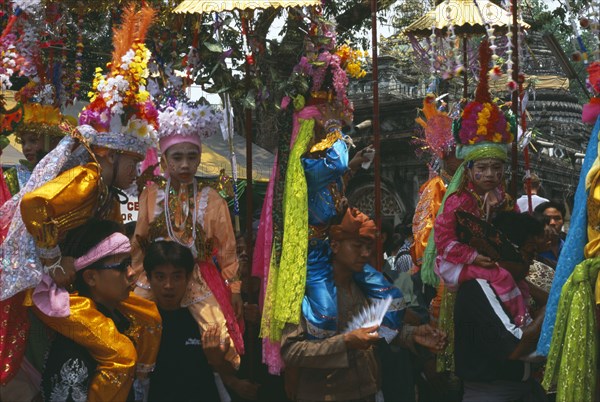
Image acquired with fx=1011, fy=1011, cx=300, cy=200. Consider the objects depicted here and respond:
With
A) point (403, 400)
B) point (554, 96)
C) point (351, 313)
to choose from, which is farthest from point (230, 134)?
point (554, 96)

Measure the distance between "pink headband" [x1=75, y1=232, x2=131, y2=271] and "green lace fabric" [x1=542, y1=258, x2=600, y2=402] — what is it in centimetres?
216

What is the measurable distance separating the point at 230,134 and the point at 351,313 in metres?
1.60

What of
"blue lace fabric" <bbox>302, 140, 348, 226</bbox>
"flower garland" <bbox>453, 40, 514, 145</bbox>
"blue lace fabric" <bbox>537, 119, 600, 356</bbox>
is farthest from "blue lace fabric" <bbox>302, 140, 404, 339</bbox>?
"blue lace fabric" <bbox>537, 119, 600, 356</bbox>

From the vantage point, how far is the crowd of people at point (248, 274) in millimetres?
4871

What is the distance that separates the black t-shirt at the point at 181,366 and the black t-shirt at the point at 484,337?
4.50ft

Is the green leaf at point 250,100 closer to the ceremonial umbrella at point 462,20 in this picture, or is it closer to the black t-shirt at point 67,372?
the ceremonial umbrella at point 462,20

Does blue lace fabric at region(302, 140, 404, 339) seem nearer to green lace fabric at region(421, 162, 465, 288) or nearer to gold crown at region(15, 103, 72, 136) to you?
green lace fabric at region(421, 162, 465, 288)

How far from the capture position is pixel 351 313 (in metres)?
5.56

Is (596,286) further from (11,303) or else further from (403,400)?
(11,303)

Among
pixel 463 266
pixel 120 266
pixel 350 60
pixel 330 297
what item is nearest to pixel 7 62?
pixel 120 266

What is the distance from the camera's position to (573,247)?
454cm

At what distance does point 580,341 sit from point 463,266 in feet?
4.48

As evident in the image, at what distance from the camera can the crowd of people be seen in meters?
4.87

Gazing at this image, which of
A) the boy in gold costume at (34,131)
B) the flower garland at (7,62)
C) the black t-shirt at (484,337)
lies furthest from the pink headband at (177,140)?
the black t-shirt at (484,337)
